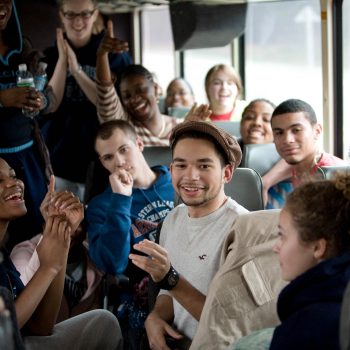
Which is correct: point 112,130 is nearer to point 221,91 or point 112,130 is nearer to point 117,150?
point 117,150

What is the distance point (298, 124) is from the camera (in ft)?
11.6

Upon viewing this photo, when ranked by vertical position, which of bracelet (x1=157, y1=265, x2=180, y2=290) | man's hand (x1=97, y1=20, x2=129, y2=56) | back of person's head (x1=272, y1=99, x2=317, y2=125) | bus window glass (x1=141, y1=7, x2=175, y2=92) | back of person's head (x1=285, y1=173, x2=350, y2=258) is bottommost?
A: bracelet (x1=157, y1=265, x2=180, y2=290)

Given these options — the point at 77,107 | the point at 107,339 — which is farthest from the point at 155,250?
the point at 77,107

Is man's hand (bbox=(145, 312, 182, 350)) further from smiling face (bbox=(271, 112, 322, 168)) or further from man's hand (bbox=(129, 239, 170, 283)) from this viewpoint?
smiling face (bbox=(271, 112, 322, 168))

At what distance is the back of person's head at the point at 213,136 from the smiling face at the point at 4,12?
144 cm

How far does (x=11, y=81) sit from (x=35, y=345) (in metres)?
1.64

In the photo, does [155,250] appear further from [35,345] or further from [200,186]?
[35,345]

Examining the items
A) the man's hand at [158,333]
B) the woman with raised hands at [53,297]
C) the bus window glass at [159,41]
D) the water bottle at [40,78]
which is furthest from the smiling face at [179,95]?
the man's hand at [158,333]

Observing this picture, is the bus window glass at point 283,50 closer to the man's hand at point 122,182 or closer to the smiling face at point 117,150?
the smiling face at point 117,150

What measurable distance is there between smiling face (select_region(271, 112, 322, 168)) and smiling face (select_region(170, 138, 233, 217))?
43.4 inches

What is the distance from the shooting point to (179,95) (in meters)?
6.90

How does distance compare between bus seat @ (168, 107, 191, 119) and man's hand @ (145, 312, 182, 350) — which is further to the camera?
bus seat @ (168, 107, 191, 119)

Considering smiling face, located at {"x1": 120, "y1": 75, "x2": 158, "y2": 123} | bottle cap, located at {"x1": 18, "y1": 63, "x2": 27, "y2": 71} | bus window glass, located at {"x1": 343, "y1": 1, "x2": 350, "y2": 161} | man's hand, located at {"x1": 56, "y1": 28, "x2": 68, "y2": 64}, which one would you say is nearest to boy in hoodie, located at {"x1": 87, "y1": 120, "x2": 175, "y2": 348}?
bottle cap, located at {"x1": 18, "y1": 63, "x2": 27, "y2": 71}

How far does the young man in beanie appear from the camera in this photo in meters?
2.27
